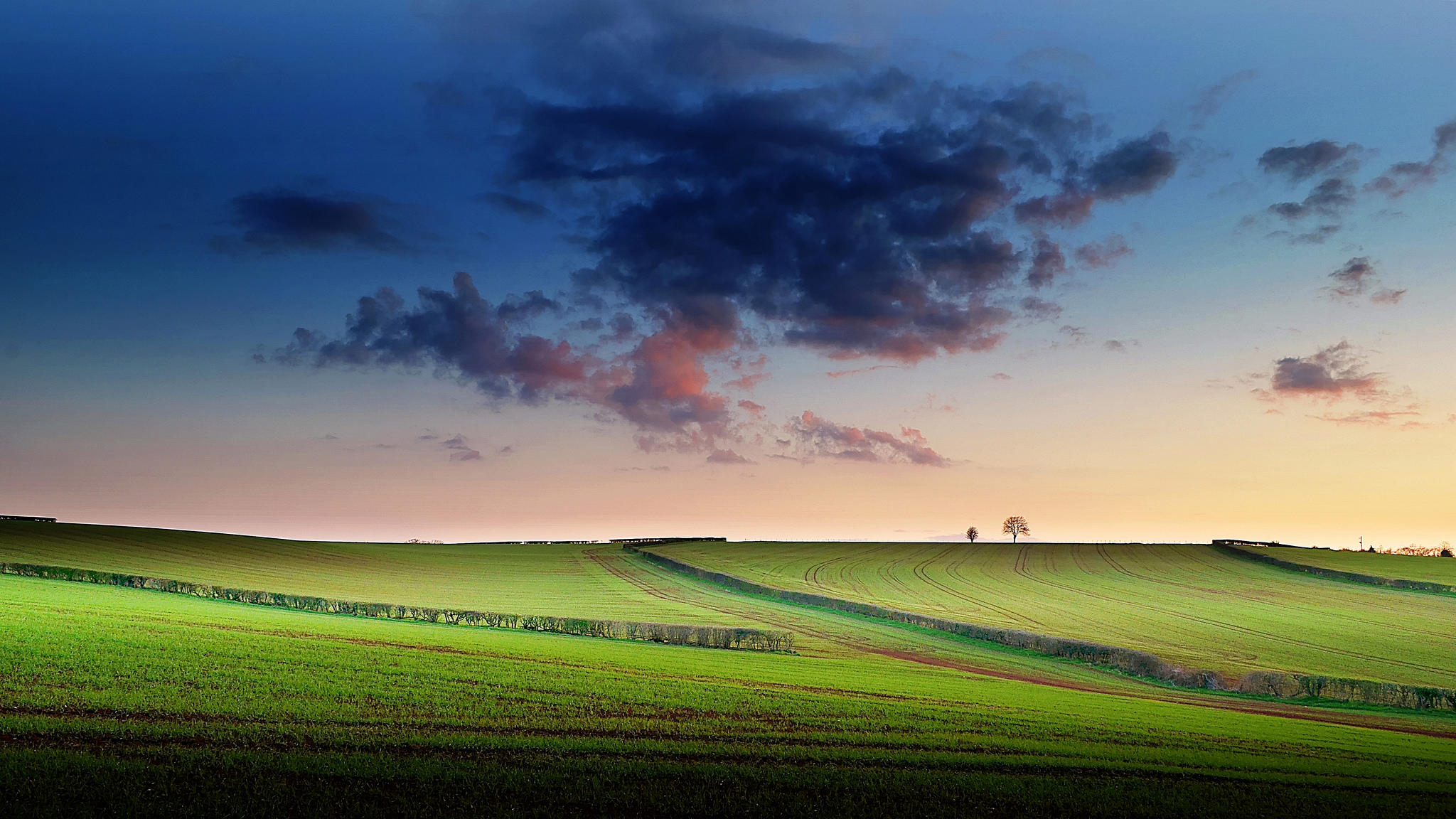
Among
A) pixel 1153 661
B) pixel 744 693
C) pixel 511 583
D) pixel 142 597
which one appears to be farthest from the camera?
pixel 511 583

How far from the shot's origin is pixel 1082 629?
1858 inches

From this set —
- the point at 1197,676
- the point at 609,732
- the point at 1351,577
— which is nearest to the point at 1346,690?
the point at 1197,676

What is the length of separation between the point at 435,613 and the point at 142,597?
14.3 metres

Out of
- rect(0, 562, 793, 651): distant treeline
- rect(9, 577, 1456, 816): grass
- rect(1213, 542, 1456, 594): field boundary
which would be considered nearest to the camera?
rect(9, 577, 1456, 816): grass

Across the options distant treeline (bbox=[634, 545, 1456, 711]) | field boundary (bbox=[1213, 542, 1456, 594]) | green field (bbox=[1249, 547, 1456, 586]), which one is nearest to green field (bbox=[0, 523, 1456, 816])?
distant treeline (bbox=[634, 545, 1456, 711])

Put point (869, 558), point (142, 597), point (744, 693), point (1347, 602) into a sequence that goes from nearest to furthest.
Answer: point (744, 693)
point (142, 597)
point (1347, 602)
point (869, 558)

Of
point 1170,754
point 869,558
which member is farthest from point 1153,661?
point 869,558

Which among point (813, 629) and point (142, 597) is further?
point (813, 629)

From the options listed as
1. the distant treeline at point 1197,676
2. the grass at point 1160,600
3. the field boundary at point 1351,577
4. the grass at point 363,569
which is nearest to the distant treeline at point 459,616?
the grass at point 363,569

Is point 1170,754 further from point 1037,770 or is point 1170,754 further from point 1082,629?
point 1082,629

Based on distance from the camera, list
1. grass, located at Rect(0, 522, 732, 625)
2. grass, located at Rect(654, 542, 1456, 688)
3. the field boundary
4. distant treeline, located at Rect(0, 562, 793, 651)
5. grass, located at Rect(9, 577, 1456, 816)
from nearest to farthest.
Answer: grass, located at Rect(9, 577, 1456, 816)
distant treeline, located at Rect(0, 562, 793, 651)
grass, located at Rect(654, 542, 1456, 688)
grass, located at Rect(0, 522, 732, 625)
the field boundary

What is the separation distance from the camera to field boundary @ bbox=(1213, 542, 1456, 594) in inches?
2987

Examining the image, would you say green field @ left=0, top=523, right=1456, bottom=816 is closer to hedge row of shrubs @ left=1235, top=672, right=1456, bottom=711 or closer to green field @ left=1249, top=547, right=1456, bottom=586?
hedge row of shrubs @ left=1235, top=672, right=1456, bottom=711

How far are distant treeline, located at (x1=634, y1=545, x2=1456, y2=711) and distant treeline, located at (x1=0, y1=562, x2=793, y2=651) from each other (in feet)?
41.0
